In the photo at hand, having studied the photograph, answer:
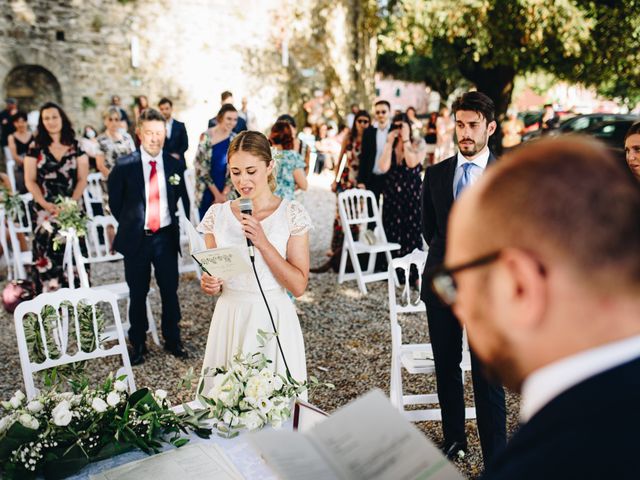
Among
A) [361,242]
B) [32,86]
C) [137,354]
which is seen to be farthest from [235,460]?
[32,86]

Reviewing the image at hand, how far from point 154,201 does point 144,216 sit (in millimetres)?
153

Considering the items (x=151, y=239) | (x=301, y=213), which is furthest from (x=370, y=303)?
Answer: (x=301, y=213)

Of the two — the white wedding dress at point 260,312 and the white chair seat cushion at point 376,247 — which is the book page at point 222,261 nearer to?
the white wedding dress at point 260,312

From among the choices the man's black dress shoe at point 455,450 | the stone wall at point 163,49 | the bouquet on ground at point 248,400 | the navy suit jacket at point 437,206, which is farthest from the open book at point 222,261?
the stone wall at point 163,49

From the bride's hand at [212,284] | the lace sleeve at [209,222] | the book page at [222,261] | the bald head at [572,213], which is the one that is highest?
the bald head at [572,213]

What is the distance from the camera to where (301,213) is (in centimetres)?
314

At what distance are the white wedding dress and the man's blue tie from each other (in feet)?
2.76

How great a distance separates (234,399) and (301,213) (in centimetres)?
131

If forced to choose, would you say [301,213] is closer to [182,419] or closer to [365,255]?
[182,419]

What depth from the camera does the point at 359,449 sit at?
1177 mm

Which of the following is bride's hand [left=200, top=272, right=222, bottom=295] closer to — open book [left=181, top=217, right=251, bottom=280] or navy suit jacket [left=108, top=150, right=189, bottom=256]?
open book [left=181, top=217, right=251, bottom=280]

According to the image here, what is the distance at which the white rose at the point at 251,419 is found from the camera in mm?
1995

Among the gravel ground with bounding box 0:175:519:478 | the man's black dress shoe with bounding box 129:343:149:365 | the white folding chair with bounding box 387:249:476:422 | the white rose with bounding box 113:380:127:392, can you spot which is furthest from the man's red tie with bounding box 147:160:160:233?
the white rose with bounding box 113:380:127:392

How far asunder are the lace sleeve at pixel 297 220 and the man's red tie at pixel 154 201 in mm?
2074
